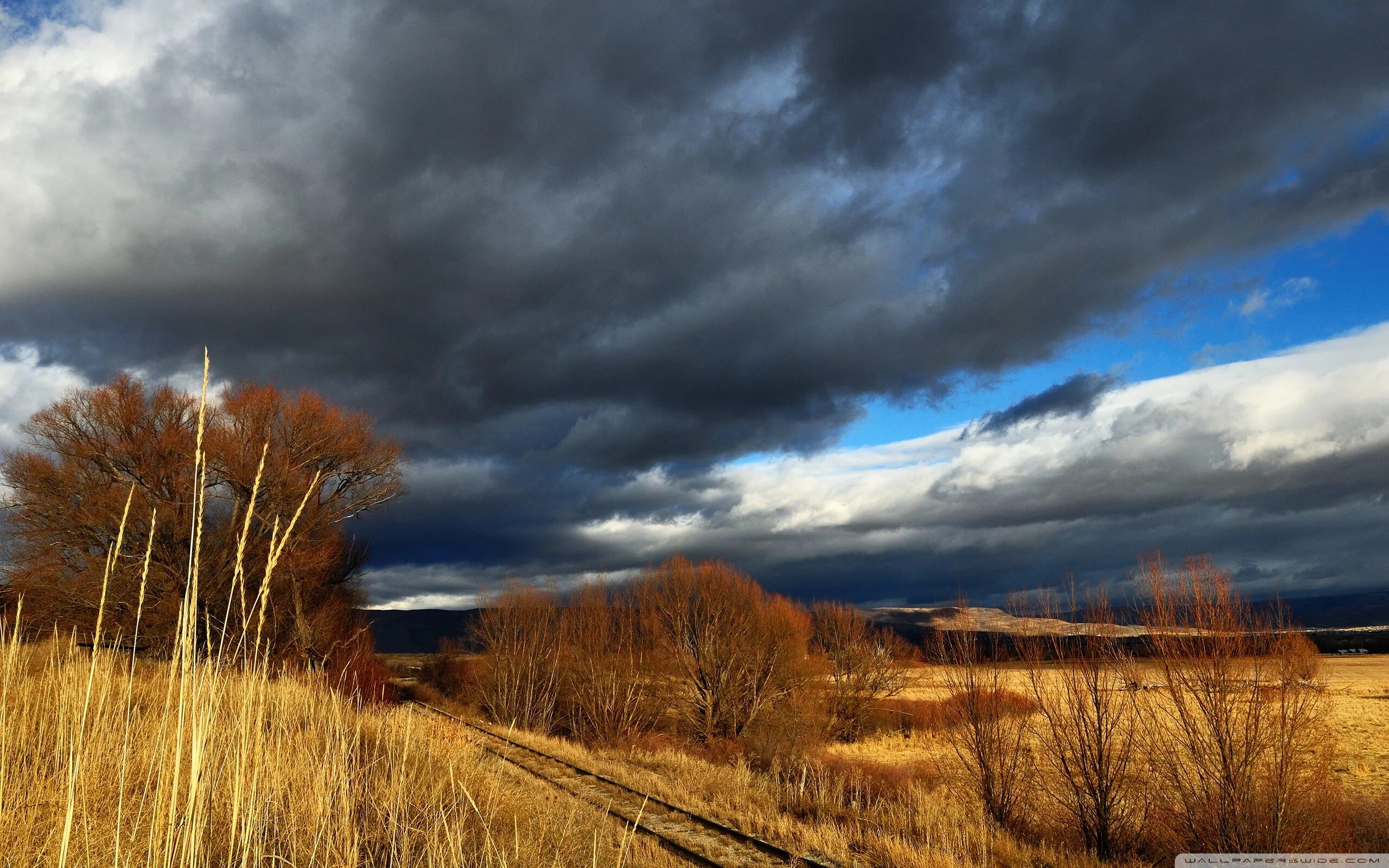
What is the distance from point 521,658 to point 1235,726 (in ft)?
104

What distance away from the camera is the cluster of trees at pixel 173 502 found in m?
26.4

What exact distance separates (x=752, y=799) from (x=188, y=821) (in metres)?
15.0

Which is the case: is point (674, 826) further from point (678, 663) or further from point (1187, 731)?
point (678, 663)

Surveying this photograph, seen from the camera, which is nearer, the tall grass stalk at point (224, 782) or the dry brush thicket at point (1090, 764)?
the tall grass stalk at point (224, 782)

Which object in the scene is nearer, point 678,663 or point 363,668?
point 363,668

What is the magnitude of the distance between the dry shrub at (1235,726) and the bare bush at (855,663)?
25.4 m

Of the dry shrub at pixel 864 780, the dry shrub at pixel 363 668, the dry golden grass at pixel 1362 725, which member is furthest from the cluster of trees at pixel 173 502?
the dry golden grass at pixel 1362 725

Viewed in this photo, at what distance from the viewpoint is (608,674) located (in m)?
35.4

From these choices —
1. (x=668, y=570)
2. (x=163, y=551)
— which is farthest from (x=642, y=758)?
(x=163, y=551)

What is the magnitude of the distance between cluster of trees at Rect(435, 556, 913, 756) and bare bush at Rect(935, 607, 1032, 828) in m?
14.6

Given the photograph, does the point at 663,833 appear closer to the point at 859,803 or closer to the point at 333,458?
the point at 859,803

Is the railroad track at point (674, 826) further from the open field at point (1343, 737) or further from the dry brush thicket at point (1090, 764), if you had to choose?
the open field at point (1343, 737)

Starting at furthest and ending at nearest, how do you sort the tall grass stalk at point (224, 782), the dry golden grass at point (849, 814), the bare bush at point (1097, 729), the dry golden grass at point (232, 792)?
the bare bush at point (1097, 729) → the dry golden grass at point (849, 814) → the dry golden grass at point (232, 792) → the tall grass stalk at point (224, 782)

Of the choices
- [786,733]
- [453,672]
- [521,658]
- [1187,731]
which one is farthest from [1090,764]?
[453,672]
